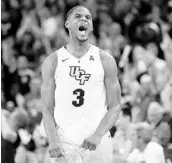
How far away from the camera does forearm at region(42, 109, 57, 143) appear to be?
400 cm

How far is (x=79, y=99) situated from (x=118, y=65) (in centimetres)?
451

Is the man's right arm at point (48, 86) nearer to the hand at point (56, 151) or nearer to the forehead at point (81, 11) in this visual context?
the hand at point (56, 151)

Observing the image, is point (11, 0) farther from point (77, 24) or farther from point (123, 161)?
point (77, 24)

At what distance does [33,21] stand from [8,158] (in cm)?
349

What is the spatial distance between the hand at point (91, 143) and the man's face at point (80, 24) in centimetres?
70

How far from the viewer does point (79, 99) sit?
4078 millimetres

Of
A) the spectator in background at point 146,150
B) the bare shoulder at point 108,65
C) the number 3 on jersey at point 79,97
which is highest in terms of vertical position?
the bare shoulder at point 108,65

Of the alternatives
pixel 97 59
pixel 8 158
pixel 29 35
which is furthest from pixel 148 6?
pixel 97 59

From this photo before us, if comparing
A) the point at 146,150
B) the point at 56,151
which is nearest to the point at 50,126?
the point at 56,151

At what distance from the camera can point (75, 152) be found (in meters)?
4.05

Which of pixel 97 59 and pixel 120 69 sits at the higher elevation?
pixel 97 59

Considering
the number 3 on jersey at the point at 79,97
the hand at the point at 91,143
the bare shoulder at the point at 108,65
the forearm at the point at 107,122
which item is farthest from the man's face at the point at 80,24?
the hand at the point at 91,143

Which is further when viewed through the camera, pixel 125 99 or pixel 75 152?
pixel 125 99

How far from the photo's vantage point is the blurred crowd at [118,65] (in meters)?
6.59
